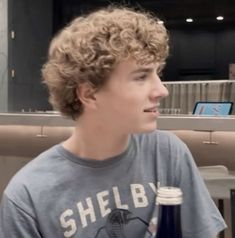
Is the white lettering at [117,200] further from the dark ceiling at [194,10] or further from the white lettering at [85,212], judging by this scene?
the dark ceiling at [194,10]

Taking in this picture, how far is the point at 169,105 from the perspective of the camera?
5.14 meters

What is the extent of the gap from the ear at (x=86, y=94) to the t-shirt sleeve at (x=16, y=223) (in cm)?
22

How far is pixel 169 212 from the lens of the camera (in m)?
0.69

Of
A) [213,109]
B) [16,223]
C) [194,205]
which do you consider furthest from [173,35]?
[16,223]

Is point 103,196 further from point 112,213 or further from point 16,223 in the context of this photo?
point 16,223

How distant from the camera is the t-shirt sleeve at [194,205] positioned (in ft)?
2.99

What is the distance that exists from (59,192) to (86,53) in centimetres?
24

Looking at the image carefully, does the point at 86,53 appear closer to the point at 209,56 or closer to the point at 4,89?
the point at 4,89

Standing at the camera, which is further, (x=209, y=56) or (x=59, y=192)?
(x=209, y=56)

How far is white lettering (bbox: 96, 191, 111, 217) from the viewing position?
0.88 meters

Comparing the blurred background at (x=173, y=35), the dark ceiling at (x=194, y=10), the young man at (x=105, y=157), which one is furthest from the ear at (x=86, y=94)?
A: the dark ceiling at (x=194, y=10)

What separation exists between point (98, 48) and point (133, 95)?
10 centimetres

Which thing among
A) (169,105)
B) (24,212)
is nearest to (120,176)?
(24,212)

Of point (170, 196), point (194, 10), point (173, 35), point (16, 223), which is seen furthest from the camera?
point (194, 10)
